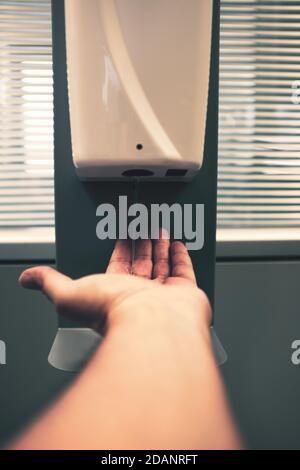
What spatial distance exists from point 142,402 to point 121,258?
24cm

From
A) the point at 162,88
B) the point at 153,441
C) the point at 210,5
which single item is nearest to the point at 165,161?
the point at 162,88

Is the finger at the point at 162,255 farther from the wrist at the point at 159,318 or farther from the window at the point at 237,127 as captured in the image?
the window at the point at 237,127

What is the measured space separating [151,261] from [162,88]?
24 cm

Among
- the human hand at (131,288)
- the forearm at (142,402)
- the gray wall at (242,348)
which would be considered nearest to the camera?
the forearm at (142,402)

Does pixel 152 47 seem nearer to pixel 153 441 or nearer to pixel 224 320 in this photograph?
pixel 153 441

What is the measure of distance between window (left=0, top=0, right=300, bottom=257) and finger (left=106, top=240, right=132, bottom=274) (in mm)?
343

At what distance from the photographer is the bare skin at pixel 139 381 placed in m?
0.34

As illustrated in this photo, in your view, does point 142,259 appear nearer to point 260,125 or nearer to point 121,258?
point 121,258

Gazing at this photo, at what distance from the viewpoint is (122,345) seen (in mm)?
395

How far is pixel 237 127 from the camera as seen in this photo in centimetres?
90

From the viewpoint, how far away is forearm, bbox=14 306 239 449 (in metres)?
0.34

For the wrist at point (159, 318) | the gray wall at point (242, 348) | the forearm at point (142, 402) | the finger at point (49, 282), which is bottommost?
the gray wall at point (242, 348)

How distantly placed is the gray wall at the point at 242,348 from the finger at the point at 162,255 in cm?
29

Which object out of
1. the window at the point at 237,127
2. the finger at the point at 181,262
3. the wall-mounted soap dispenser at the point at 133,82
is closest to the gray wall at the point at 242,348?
the window at the point at 237,127
